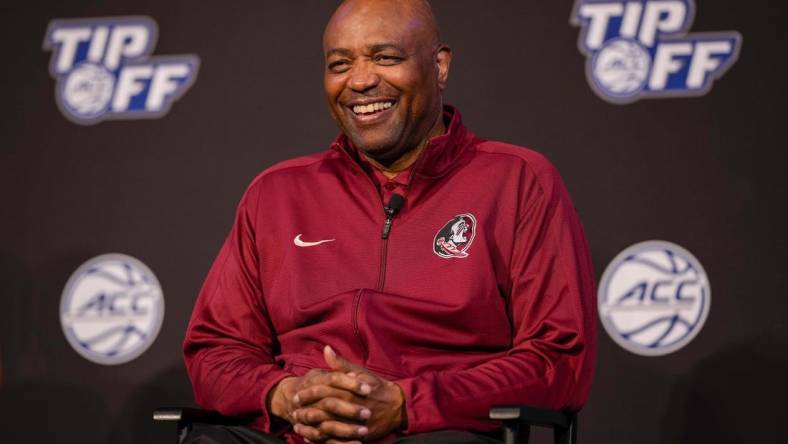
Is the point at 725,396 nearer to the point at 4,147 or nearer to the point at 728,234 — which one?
the point at 728,234

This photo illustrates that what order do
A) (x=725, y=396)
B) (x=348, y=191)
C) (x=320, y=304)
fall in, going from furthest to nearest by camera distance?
(x=725, y=396) < (x=348, y=191) < (x=320, y=304)

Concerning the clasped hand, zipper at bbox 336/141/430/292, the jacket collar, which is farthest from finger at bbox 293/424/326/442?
the jacket collar

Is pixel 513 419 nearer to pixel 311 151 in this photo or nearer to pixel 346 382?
pixel 346 382

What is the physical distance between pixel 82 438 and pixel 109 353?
309mm

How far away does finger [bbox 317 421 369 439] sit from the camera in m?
2.22

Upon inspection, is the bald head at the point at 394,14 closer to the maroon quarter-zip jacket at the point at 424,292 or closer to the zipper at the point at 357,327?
the maroon quarter-zip jacket at the point at 424,292

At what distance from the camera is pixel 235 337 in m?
2.62

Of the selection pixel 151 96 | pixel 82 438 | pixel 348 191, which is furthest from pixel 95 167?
pixel 348 191

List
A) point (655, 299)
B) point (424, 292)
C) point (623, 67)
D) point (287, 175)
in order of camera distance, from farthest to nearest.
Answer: point (623, 67) → point (655, 299) → point (287, 175) → point (424, 292)

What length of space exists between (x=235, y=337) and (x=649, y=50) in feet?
5.47

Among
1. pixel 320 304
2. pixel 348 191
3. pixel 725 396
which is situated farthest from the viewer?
pixel 725 396

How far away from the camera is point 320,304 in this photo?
2.52 m

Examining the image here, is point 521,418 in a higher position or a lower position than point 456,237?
lower

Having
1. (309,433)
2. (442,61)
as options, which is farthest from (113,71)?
(309,433)
